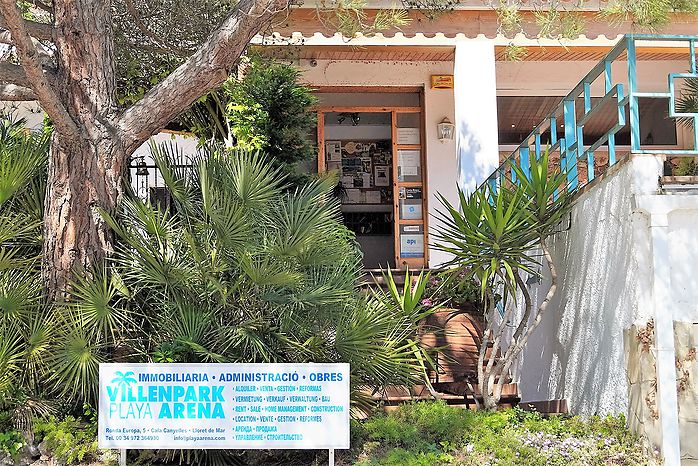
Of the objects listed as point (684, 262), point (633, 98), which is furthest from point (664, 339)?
point (633, 98)

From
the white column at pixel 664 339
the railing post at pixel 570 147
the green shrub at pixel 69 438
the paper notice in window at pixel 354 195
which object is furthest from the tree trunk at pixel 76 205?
the paper notice in window at pixel 354 195

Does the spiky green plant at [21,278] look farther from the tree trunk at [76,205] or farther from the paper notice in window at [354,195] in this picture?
the paper notice in window at [354,195]

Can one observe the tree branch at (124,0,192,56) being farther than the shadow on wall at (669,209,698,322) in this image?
Yes

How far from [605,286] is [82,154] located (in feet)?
14.9

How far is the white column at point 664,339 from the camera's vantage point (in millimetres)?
5691

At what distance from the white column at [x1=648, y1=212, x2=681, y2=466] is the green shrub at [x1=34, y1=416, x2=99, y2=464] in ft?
14.0

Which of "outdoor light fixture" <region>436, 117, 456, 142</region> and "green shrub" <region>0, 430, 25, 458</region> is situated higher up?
"outdoor light fixture" <region>436, 117, 456, 142</region>

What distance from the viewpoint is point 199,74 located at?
7.07m

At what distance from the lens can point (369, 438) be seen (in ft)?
21.6

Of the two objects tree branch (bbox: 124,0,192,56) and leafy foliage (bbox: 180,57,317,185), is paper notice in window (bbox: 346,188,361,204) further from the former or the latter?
tree branch (bbox: 124,0,192,56)

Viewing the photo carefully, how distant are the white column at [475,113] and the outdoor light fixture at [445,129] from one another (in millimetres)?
1593

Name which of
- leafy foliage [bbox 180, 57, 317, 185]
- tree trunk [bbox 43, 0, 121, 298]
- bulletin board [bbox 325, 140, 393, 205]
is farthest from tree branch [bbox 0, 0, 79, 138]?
bulletin board [bbox 325, 140, 393, 205]

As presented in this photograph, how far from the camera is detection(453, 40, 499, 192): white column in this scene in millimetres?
10492

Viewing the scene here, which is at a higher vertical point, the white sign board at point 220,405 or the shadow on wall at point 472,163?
the shadow on wall at point 472,163
